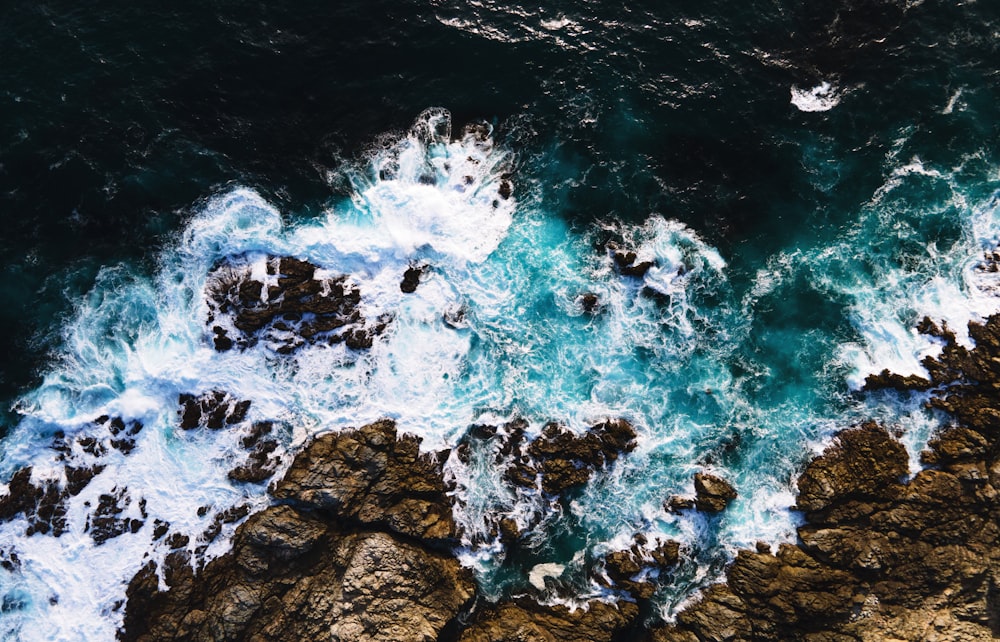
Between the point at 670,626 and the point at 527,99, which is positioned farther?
the point at 527,99

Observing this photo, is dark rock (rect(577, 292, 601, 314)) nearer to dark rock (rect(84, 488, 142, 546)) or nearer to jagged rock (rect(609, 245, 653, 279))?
jagged rock (rect(609, 245, 653, 279))

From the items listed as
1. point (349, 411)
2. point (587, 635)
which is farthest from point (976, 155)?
point (349, 411)

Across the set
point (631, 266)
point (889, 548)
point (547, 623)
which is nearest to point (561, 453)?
point (547, 623)

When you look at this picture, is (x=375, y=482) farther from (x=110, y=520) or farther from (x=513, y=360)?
(x=110, y=520)

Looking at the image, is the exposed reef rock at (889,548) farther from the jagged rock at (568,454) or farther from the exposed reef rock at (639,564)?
the jagged rock at (568,454)

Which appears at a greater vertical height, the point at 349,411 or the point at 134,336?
the point at 349,411

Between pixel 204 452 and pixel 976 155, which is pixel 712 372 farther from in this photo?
pixel 204 452

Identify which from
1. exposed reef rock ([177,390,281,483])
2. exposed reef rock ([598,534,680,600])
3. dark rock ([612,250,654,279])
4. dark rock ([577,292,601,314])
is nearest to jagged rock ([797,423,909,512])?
exposed reef rock ([598,534,680,600])
